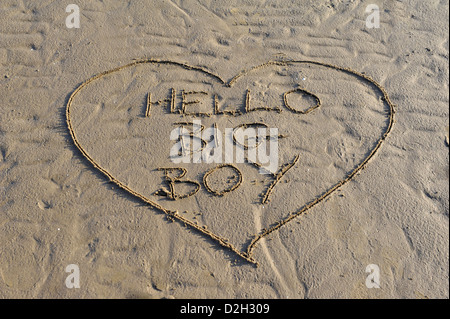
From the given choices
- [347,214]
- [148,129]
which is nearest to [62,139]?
[148,129]

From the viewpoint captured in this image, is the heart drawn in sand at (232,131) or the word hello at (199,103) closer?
the heart drawn in sand at (232,131)
